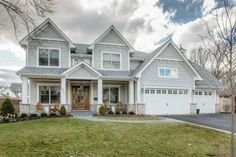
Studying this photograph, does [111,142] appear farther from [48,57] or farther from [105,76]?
[48,57]

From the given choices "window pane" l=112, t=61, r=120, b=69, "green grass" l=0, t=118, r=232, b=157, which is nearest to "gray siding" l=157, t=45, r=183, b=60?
"window pane" l=112, t=61, r=120, b=69

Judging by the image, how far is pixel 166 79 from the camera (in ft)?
74.8

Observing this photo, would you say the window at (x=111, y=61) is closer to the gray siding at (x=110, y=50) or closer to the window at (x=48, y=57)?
the gray siding at (x=110, y=50)

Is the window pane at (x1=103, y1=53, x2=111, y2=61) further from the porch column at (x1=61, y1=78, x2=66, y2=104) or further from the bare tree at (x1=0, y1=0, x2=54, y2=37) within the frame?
the bare tree at (x1=0, y1=0, x2=54, y2=37)

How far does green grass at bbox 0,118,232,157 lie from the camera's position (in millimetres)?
8789

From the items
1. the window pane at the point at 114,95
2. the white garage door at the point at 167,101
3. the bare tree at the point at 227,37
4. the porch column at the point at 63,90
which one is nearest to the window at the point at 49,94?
the porch column at the point at 63,90

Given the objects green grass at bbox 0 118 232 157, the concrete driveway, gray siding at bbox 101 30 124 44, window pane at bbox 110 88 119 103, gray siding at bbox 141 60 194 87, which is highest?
gray siding at bbox 101 30 124 44

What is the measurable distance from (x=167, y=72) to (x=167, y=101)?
2.77 m

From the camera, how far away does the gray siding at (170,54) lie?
22819 mm

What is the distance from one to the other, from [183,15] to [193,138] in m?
7.96

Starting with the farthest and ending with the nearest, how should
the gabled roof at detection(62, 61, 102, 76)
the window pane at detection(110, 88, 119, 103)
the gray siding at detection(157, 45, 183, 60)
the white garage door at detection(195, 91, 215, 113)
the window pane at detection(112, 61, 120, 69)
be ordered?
1. the white garage door at detection(195, 91, 215, 113)
2. the window pane at detection(110, 88, 119, 103)
3. the gray siding at detection(157, 45, 183, 60)
4. the window pane at detection(112, 61, 120, 69)
5. the gabled roof at detection(62, 61, 102, 76)

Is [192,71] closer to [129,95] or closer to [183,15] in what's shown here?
[129,95]

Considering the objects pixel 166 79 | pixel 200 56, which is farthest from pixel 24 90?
pixel 200 56

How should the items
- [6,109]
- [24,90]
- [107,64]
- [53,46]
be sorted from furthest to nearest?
1. [107,64]
2. [53,46]
3. [24,90]
4. [6,109]
